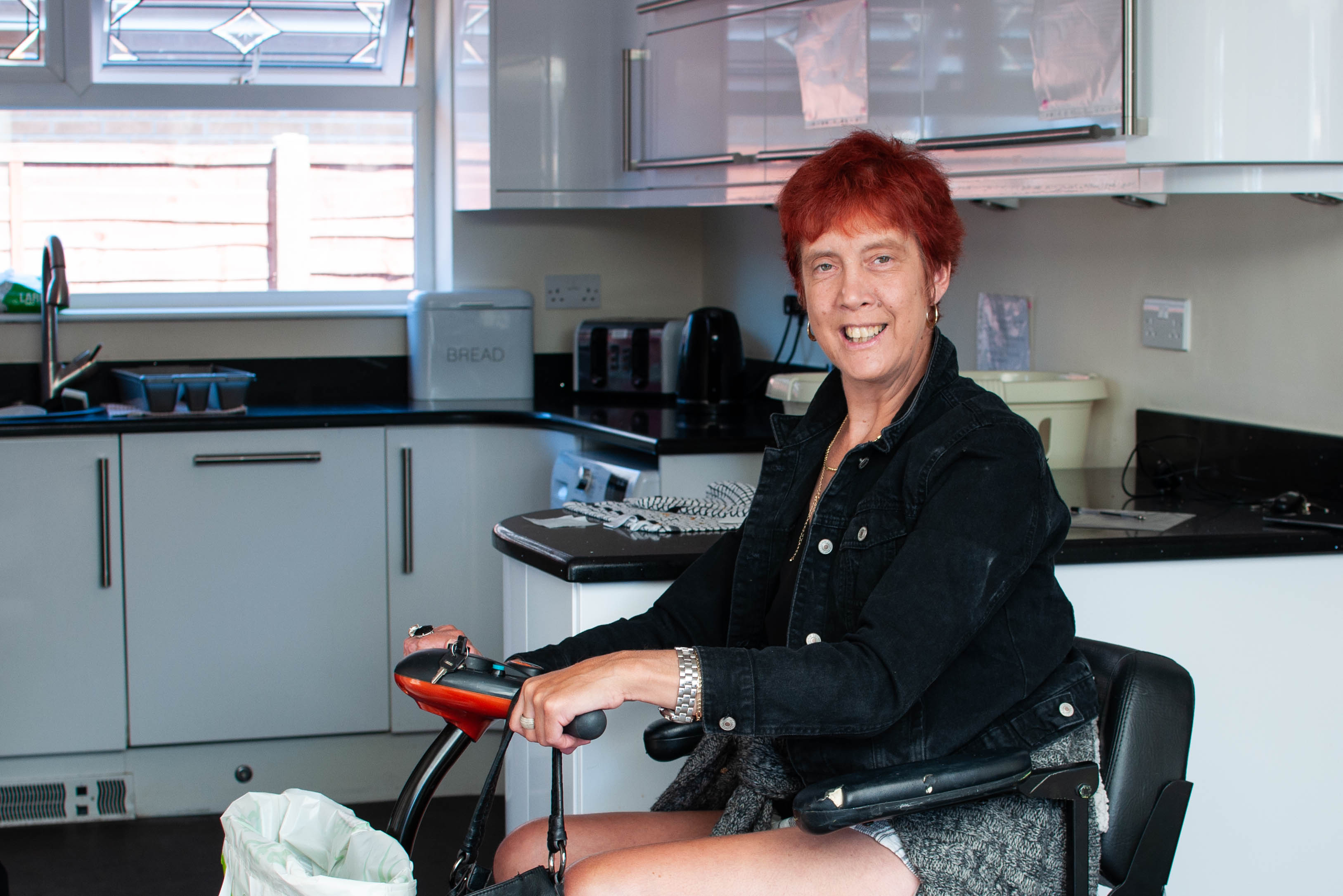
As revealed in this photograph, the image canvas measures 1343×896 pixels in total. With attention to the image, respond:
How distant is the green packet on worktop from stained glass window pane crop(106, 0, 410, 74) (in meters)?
0.70

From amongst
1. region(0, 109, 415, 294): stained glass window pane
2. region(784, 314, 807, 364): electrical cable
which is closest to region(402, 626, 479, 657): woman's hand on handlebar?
region(784, 314, 807, 364): electrical cable

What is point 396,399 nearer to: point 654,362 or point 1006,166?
point 654,362

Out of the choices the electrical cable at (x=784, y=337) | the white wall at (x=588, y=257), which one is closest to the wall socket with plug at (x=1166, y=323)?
the electrical cable at (x=784, y=337)

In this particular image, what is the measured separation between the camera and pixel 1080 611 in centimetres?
188

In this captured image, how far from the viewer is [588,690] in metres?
1.18

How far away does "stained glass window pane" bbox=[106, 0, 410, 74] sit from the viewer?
12.8 feet

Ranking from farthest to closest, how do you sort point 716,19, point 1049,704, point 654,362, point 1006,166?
1. point 654,362
2. point 716,19
3. point 1006,166
4. point 1049,704

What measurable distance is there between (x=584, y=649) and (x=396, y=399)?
2.49 metres

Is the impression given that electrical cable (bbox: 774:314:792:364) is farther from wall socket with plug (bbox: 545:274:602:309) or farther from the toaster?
wall socket with plug (bbox: 545:274:602:309)

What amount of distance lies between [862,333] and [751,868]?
559 mm

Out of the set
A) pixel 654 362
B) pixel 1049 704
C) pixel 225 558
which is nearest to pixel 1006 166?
pixel 1049 704

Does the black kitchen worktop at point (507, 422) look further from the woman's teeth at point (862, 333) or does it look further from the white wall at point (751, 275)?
the woman's teeth at point (862, 333)

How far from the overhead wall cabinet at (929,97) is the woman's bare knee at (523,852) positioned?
121cm

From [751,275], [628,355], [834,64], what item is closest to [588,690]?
[834,64]
